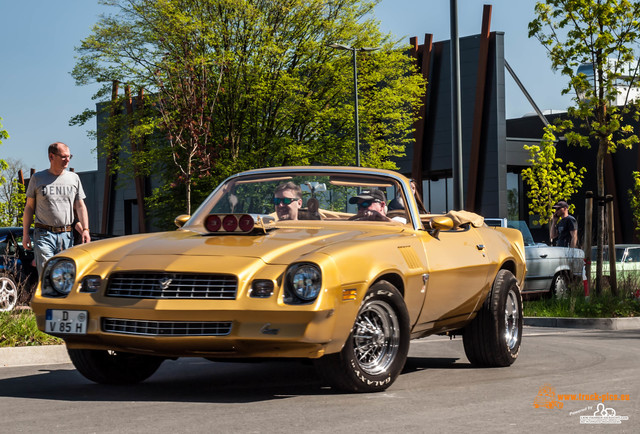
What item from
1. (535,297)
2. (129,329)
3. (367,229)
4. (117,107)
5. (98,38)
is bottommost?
(535,297)

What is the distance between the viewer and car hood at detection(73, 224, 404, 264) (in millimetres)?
6473

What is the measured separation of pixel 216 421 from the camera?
5.68m

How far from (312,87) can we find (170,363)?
29089 mm

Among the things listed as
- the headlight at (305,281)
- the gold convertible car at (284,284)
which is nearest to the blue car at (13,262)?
the gold convertible car at (284,284)

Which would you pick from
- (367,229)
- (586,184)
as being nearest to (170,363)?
(367,229)

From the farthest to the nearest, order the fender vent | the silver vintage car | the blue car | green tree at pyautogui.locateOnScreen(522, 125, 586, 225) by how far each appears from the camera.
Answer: green tree at pyautogui.locateOnScreen(522, 125, 586, 225) → the silver vintage car → the blue car → the fender vent

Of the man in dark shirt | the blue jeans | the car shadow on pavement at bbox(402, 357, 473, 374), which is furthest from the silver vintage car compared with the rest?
the blue jeans

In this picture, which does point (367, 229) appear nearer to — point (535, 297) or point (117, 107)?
point (535, 297)

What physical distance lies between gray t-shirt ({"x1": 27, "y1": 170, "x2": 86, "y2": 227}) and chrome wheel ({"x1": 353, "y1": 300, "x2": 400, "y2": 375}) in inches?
174

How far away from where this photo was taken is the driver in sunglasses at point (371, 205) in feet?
25.9

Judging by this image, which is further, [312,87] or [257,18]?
[312,87]

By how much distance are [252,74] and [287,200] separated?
28.2 meters

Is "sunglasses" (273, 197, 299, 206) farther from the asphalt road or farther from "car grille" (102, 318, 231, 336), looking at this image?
"car grille" (102, 318, 231, 336)

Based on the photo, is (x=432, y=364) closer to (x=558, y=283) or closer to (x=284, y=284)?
(x=284, y=284)
